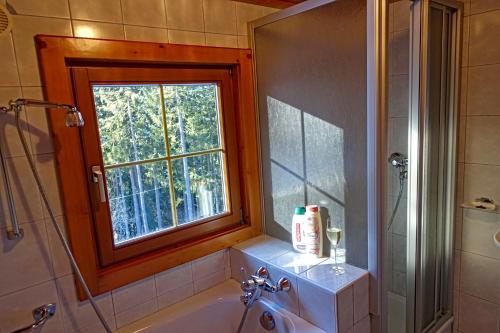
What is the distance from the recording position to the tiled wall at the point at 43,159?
1.31 meters

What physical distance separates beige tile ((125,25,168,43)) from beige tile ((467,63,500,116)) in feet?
5.13

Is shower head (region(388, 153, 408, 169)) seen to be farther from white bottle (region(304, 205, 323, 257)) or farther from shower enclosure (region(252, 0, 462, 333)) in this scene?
white bottle (region(304, 205, 323, 257))

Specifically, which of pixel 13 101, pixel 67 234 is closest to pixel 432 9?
pixel 13 101

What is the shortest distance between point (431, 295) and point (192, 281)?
1.29 m

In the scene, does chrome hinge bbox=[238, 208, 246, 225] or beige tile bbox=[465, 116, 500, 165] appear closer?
beige tile bbox=[465, 116, 500, 165]

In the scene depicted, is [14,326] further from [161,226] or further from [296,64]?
[296,64]

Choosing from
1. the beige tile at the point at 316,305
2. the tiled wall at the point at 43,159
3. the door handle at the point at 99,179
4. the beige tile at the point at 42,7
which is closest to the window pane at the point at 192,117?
the tiled wall at the point at 43,159

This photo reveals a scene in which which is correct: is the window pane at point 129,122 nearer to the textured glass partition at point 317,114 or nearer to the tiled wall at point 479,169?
the textured glass partition at point 317,114

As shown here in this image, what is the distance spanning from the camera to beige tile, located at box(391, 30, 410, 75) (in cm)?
165

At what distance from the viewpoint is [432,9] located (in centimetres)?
154

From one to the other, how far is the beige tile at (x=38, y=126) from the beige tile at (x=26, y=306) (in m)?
0.56

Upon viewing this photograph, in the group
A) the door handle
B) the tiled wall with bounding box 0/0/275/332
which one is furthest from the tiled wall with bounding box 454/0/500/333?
the door handle

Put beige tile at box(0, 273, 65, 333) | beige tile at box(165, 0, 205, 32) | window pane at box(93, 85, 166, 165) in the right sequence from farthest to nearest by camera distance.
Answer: beige tile at box(165, 0, 205, 32) < window pane at box(93, 85, 166, 165) < beige tile at box(0, 273, 65, 333)

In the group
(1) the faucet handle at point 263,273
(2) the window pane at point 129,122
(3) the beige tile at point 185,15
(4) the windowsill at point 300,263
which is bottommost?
(1) the faucet handle at point 263,273
